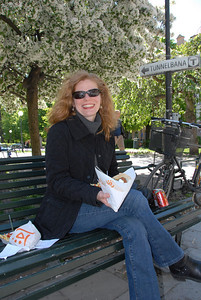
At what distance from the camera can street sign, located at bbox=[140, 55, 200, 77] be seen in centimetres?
493

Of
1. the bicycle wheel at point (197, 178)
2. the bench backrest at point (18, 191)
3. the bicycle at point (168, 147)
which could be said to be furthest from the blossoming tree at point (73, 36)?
the bench backrest at point (18, 191)

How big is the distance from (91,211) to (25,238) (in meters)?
0.52

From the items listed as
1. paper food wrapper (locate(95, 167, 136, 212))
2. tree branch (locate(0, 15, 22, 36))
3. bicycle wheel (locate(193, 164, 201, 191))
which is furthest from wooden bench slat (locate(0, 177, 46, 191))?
tree branch (locate(0, 15, 22, 36))

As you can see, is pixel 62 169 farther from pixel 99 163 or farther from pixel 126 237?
pixel 126 237

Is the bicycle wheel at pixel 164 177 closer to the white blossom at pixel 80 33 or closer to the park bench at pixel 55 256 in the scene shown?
the park bench at pixel 55 256

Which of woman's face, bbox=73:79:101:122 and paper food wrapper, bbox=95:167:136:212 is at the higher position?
woman's face, bbox=73:79:101:122

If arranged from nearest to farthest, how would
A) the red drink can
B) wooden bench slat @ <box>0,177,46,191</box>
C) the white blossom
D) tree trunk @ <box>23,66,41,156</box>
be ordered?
wooden bench slat @ <box>0,177,46,191</box> → the red drink can → the white blossom → tree trunk @ <box>23,66,41,156</box>

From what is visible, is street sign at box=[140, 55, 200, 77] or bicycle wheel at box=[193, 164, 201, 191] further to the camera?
street sign at box=[140, 55, 200, 77]

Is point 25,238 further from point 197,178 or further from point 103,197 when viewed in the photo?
point 197,178

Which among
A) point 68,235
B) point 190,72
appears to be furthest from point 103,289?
point 190,72

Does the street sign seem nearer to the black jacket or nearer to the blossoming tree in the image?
the blossoming tree

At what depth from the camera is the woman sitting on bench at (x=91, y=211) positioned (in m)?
1.94

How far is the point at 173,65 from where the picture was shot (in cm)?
511

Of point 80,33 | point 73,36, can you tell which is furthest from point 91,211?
point 80,33
